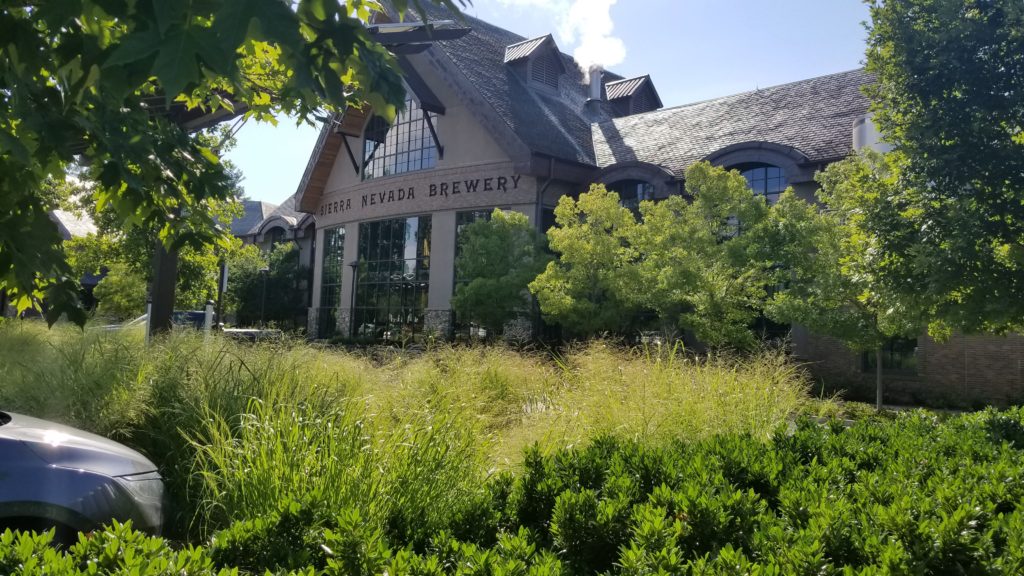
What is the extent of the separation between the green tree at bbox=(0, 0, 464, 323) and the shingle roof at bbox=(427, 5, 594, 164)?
2050 centimetres

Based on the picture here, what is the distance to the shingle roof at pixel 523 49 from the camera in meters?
29.7

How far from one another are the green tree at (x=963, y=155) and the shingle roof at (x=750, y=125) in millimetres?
12474

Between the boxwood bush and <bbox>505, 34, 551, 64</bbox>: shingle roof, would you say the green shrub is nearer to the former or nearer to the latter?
the boxwood bush

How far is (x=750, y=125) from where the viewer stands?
2506cm

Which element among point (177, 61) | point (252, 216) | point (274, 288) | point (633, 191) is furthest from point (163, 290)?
point (252, 216)

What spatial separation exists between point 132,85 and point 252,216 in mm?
55971

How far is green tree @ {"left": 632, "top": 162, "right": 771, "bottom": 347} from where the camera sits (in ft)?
55.7

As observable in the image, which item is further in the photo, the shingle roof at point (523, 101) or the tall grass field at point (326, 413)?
the shingle roof at point (523, 101)

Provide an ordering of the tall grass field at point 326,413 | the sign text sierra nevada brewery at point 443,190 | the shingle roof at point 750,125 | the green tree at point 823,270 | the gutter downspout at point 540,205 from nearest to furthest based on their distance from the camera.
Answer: the tall grass field at point 326,413 → the green tree at point 823,270 → the shingle roof at point 750,125 → the gutter downspout at point 540,205 → the sign text sierra nevada brewery at point 443,190

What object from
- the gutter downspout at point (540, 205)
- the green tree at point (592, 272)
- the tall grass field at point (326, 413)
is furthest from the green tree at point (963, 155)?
the gutter downspout at point (540, 205)

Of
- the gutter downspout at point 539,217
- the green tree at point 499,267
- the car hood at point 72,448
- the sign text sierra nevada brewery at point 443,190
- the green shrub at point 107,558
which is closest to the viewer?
the green shrub at point 107,558

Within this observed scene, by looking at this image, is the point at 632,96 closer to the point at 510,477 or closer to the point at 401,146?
the point at 401,146

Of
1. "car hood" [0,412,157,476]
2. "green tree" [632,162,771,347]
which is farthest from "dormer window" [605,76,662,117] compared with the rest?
"car hood" [0,412,157,476]

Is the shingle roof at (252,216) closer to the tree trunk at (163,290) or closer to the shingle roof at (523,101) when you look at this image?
the shingle roof at (523,101)
